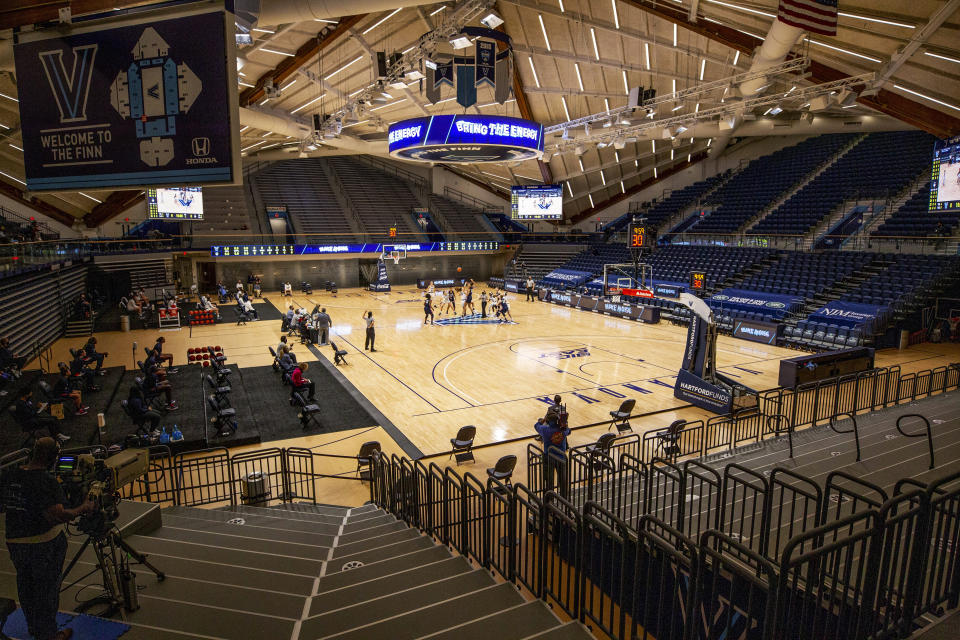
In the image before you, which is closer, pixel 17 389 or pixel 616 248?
pixel 17 389

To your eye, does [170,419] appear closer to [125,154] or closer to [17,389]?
[17,389]

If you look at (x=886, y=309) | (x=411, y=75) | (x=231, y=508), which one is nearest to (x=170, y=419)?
(x=231, y=508)

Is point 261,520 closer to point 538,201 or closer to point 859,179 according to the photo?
point 538,201

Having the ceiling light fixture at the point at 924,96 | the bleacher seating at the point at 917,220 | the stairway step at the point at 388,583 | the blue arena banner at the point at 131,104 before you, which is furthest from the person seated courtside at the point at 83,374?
the bleacher seating at the point at 917,220

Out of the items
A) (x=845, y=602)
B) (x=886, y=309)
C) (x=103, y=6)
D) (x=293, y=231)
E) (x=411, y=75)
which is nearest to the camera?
(x=845, y=602)

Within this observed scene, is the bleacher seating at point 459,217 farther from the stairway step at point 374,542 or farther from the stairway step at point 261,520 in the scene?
the stairway step at point 374,542

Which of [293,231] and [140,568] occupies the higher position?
[293,231]

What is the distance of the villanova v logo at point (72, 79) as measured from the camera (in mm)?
4641

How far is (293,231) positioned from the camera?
137 feet

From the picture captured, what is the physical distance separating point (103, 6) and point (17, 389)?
1161 cm

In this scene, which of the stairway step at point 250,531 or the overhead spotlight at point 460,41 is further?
the overhead spotlight at point 460,41

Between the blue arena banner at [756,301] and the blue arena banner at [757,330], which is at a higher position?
the blue arena banner at [756,301]

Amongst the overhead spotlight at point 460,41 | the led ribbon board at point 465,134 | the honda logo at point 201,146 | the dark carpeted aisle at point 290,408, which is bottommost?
the dark carpeted aisle at point 290,408

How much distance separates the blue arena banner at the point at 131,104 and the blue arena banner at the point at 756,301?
944 inches
